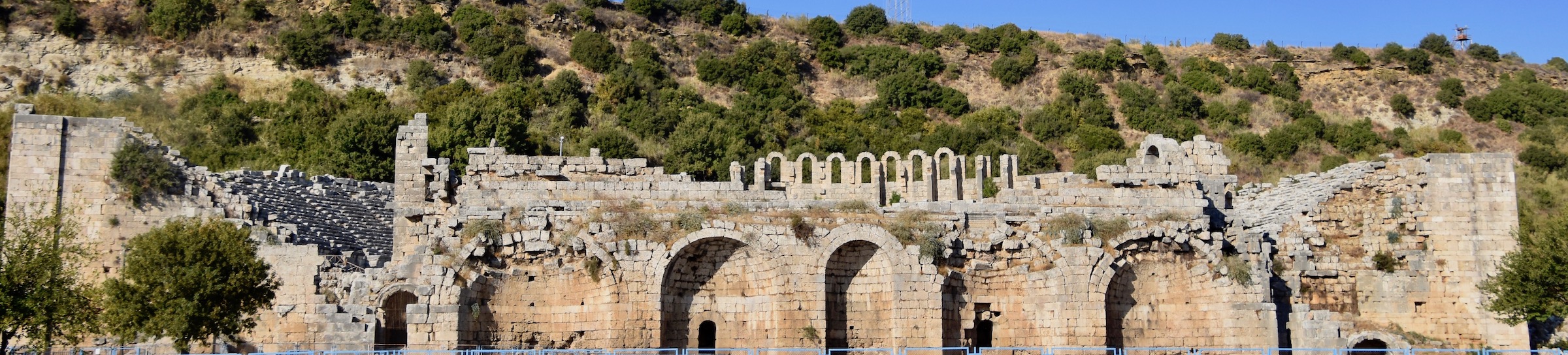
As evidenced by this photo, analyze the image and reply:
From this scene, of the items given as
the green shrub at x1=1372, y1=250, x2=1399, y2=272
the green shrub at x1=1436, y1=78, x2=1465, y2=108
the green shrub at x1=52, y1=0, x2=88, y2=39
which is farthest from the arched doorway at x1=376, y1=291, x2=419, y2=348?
the green shrub at x1=1436, y1=78, x2=1465, y2=108

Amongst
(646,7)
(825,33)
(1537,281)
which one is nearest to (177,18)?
(646,7)

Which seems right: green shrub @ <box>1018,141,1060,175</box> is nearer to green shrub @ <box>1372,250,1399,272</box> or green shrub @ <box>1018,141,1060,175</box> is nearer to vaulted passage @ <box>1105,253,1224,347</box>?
green shrub @ <box>1372,250,1399,272</box>

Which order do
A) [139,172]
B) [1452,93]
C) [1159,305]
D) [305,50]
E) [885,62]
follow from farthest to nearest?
[1452,93] → [885,62] → [305,50] → [139,172] → [1159,305]

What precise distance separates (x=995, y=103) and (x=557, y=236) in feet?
128

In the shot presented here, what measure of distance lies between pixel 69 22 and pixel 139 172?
27.9 m

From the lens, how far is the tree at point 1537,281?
28703mm

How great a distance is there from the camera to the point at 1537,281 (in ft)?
94.9

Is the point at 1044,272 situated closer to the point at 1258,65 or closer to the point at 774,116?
the point at 774,116

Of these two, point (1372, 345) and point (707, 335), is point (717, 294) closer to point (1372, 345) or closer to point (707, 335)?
point (707, 335)

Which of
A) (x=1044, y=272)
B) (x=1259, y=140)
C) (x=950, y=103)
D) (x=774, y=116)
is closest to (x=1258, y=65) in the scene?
(x=1259, y=140)

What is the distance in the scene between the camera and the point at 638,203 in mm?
28797

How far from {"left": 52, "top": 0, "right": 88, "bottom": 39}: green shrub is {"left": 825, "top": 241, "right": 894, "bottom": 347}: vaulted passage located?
39.1 m

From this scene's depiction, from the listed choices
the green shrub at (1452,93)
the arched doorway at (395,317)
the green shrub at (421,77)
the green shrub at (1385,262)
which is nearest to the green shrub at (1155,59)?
the green shrub at (1452,93)

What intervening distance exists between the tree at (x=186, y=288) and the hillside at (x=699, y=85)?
1647 centimetres
